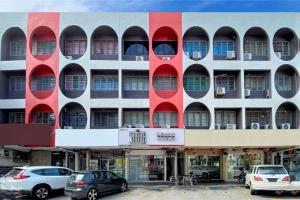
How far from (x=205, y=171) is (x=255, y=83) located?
8944 millimetres

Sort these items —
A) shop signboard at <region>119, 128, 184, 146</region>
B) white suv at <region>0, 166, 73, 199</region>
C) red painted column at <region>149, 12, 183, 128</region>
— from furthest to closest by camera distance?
red painted column at <region>149, 12, 183, 128</region> → shop signboard at <region>119, 128, 184, 146</region> → white suv at <region>0, 166, 73, 199</region>

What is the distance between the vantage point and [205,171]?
124 ft

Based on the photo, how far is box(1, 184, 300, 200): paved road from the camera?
24203 millimetres

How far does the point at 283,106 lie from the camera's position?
38.4 meters

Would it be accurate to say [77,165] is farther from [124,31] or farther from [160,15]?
[160,15]

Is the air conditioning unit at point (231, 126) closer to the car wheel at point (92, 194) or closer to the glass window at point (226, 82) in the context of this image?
the glass window at point (226, 82)

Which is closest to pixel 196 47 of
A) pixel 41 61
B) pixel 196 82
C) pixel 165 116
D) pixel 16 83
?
pixel 196 82

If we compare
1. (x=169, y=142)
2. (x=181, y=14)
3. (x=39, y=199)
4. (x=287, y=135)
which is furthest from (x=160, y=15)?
(x=39, y=199)

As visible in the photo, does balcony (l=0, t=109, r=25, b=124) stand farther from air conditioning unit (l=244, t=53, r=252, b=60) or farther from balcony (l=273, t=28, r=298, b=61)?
balcony (l=273, t=28, r=298, b=61)

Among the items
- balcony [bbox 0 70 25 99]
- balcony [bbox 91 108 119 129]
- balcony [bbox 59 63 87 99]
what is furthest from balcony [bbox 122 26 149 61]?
balcony [bbox 0 70 25 99]

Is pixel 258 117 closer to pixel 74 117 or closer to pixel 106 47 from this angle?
pixel 106 47

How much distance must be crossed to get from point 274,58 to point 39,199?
2310 cm

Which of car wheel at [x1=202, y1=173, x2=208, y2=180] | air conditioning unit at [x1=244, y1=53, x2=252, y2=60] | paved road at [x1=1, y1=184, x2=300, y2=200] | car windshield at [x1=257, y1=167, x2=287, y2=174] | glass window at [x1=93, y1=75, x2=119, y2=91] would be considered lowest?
car wheel at [x1=202, y1=173, x2=208, y2=180]

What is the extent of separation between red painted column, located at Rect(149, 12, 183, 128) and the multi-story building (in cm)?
8
